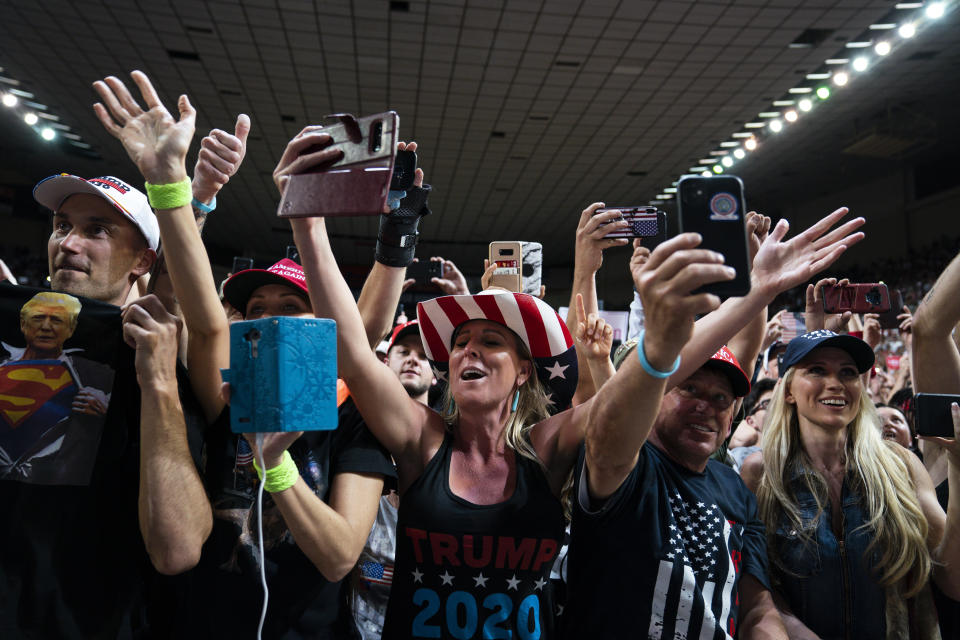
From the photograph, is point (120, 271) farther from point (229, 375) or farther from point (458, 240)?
point (458, 240)

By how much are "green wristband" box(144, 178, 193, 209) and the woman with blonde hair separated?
2.03 meters

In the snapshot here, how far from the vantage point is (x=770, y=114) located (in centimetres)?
1135

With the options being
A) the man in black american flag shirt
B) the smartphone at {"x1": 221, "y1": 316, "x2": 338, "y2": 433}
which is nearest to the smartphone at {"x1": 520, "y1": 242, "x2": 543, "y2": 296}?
the man in black american flag shirt

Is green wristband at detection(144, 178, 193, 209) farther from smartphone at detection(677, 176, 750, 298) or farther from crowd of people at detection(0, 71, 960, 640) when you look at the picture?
smartphone at detection(677, 176, 750, 298)

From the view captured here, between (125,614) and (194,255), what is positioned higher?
(194,255)

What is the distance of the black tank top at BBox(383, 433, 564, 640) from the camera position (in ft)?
5.70

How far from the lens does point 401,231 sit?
186 cm

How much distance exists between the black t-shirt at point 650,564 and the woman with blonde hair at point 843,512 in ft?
1.40

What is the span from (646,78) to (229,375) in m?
9.68

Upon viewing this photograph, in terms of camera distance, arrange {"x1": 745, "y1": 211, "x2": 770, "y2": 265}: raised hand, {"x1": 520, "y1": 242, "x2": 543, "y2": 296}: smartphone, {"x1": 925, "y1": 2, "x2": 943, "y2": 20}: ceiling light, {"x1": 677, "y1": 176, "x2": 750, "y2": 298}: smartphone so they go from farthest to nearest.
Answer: {"x1": 925, "y1": 2, "x2": 943, "y2": 20}: ceiling light < {"x1": 520, "y1": 242, "x2": 543, "y2": 296}: smartphone < {"x1": 745, "y1": 211, "x2": 770, "y2": 265}: raised hand < {"x1": 677, "y1": 176, "x2": 750, "y2": 298}: smartphone

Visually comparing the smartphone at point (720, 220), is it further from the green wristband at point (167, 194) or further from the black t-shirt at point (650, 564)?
the green wristband at point (167, 194)

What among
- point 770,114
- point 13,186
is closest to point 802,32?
point 770,114

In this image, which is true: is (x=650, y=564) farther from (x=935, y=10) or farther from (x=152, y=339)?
(x=935, y=10)

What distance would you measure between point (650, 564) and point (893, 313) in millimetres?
A: 2569
